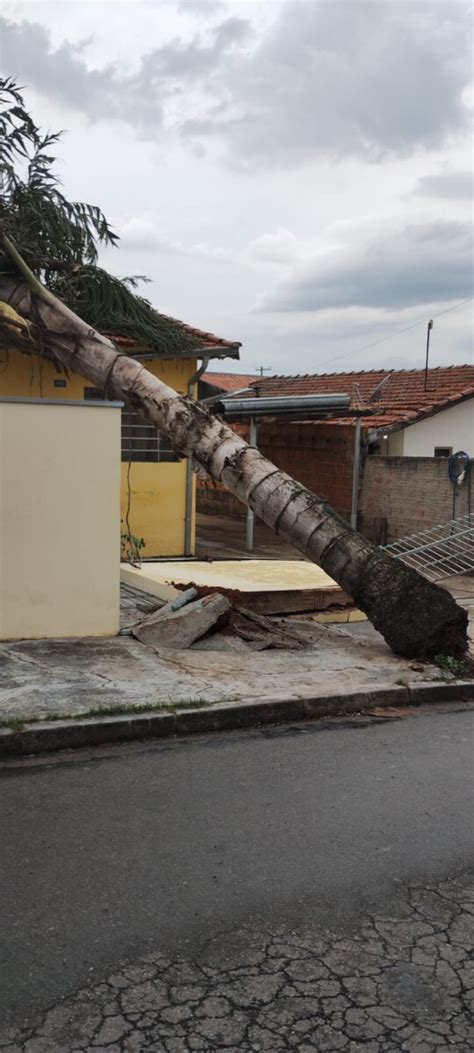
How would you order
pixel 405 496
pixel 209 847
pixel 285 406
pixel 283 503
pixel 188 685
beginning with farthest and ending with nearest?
1. pixel 405 496
2. pixel 285 406
3. pixel 283 503
4. pixel 188 685
5. pixel 209 847

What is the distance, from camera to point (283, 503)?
8305mm

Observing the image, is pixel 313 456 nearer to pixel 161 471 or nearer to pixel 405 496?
pixel 405 496

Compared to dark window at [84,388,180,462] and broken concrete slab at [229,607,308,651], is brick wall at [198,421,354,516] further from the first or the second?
broken concrete slab at [229,607,308,651]

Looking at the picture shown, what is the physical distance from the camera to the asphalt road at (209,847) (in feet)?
11.0

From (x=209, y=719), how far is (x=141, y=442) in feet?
26.5

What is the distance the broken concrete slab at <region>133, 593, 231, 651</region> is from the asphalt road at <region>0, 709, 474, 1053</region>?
2.04 m

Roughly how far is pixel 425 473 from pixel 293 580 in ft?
21.0

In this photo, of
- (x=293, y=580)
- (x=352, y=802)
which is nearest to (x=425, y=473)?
(x=293, y=580)

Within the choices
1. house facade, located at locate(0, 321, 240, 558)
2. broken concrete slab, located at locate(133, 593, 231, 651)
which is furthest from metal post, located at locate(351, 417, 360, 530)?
broken concrete slab, located at locate(133, 593, 231, 651)

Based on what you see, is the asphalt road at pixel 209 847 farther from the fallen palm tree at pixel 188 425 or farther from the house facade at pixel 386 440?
the house facade at pixel 386 440

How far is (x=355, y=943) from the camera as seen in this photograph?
3428mm

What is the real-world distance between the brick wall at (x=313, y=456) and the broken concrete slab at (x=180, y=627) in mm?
9951

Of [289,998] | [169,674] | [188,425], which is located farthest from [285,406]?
[289,998]

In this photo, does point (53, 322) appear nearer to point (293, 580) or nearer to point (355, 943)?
point (293, 580)
